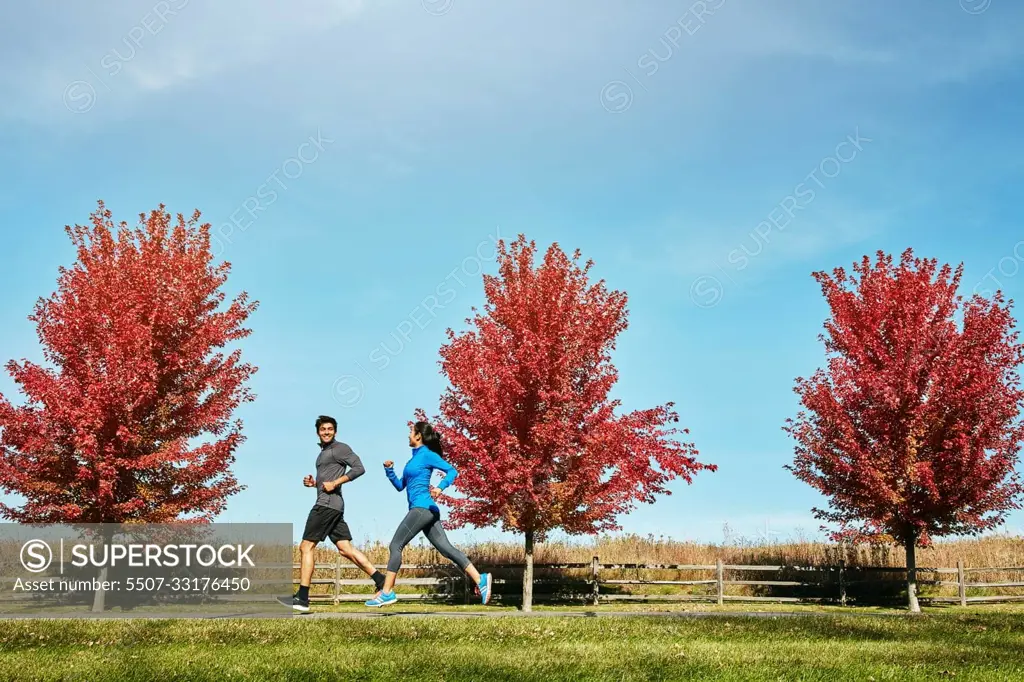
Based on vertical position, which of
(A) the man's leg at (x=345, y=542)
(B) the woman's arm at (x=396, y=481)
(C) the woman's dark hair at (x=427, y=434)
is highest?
(C) the woman's dark hair at (x=427, y=434)

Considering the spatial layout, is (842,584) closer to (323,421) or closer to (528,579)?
(528,579)

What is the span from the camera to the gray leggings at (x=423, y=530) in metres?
10.9

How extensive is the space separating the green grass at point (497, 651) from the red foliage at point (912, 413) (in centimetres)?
1265

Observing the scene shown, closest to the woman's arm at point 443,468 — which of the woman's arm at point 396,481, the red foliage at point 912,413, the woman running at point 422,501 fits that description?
the woman running at point 422,501

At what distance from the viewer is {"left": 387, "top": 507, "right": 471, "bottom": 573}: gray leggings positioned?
35.8ft

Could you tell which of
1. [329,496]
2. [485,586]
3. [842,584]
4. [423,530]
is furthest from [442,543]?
[842,584]

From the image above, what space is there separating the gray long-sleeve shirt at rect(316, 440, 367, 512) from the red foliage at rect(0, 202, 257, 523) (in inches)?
495

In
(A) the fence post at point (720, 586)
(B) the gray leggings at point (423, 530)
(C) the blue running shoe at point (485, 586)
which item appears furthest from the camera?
(A) the fence post at point (720, 586)

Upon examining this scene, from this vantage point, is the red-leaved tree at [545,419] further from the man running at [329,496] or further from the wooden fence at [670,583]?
the man running at [329,496]

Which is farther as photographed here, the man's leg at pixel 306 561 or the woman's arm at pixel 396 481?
the man's leg at pixel 306 561

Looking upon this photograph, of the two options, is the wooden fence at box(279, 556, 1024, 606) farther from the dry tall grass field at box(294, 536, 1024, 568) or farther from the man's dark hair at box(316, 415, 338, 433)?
the man's dark hair at box(316, 415, 338, 433)

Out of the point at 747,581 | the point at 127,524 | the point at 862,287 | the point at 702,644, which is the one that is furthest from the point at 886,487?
the point at 127,524

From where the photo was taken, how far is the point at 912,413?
82.1ft

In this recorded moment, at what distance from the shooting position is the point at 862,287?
2728 cm
